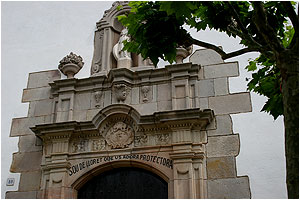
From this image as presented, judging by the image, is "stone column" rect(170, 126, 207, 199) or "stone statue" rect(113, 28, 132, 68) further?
"stone statue" rect(113, 28, 132, 68)

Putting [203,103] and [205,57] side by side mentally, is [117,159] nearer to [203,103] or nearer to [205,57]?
[203,103]

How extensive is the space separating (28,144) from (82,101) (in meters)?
1.24

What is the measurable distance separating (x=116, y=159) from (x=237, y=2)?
339 cm

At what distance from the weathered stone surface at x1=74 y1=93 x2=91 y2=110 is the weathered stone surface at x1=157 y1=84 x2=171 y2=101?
130cm

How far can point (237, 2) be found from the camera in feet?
18.3

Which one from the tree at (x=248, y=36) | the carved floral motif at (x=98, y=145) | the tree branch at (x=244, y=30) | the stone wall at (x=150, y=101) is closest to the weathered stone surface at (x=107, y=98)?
the stone wall at (x=150, y=101)

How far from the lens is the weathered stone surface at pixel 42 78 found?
887 centimetres

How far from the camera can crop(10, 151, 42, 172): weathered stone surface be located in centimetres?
802

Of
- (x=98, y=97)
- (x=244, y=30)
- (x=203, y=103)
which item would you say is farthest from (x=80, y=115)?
(x=244, y=30)

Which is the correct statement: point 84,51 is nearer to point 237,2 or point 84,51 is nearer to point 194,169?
point 194,169

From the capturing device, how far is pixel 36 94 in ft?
28.8

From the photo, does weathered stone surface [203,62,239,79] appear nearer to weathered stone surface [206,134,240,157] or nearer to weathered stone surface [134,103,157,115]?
weathered stone surface [134,103,157,115]

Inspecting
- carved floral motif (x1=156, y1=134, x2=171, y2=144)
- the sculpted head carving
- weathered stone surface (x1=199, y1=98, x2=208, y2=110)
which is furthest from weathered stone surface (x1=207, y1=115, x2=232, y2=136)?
the sculpted head carving

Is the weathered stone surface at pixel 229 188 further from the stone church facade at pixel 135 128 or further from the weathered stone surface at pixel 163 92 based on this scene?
the weathered stone surface at pixel 163 92
